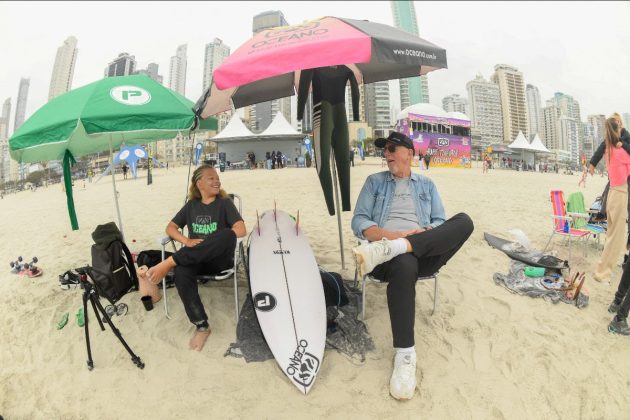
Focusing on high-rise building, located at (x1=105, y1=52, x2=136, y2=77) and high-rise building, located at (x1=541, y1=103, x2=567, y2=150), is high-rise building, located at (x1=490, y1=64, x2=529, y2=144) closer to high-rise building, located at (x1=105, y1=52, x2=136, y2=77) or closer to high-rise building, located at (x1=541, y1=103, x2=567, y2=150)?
high-rise building, located at (x1=541, y1=103, x2=567, y2=150)

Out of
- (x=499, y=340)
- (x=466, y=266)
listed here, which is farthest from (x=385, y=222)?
(x=466, y=266)

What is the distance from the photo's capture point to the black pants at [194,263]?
100 inches

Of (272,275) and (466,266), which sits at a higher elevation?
(272,275)

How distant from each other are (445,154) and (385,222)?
32.1 m

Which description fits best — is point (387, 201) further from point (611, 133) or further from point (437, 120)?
point (437, 120)

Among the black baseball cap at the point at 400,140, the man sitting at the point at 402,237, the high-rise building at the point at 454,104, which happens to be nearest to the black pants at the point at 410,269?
the man sitting at the point at 402,237

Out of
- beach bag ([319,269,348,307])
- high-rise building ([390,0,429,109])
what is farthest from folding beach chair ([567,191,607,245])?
high-rise building ([390,0,429,109])

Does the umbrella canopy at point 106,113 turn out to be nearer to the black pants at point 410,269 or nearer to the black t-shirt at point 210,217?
the black t-shirt at point 210,217

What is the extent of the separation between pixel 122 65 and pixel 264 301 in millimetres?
59690

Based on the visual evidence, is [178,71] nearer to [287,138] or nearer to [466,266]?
[287,138]

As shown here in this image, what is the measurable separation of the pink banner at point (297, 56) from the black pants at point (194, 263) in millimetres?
1265

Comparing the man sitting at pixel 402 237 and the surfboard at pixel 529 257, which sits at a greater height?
the man sitting at pixel 402 237

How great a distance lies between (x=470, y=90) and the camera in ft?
349

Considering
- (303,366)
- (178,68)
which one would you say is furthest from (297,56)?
(178,68)
